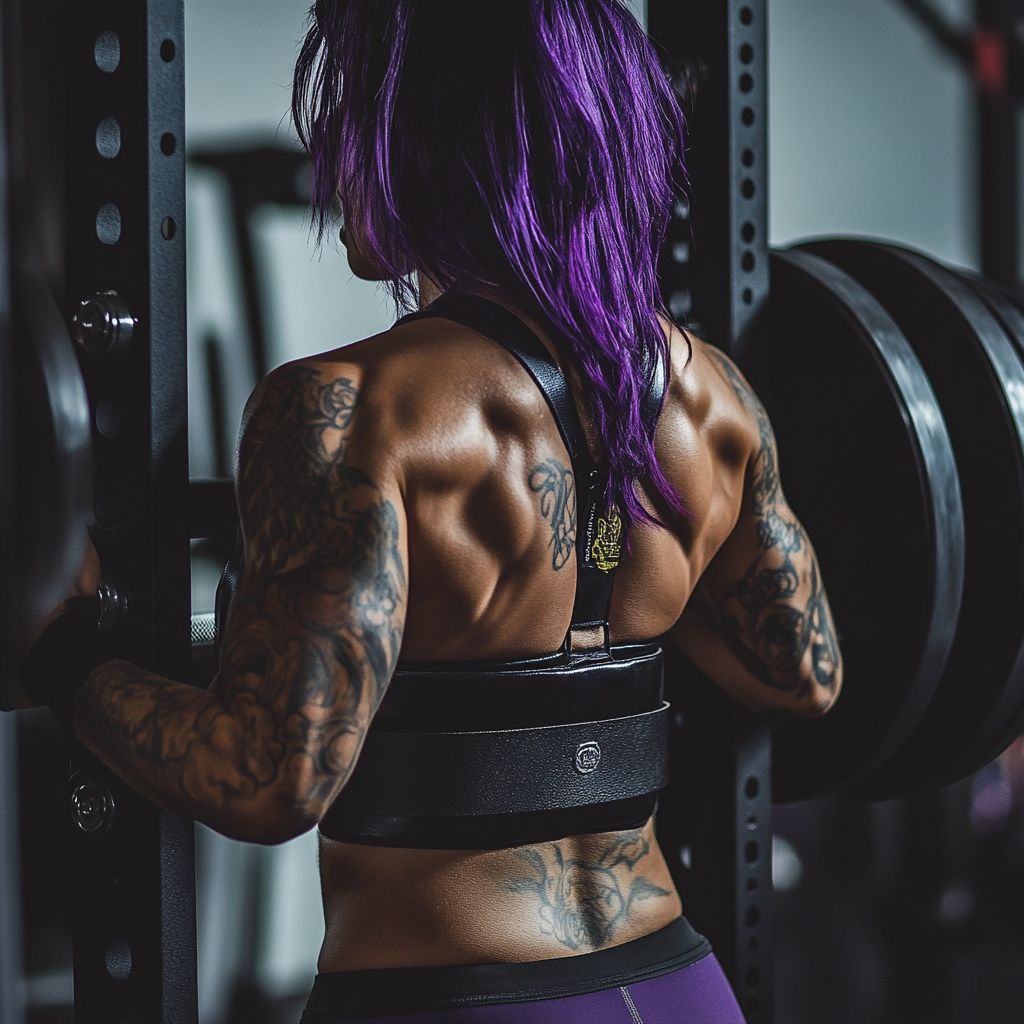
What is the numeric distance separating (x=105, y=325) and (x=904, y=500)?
819mm

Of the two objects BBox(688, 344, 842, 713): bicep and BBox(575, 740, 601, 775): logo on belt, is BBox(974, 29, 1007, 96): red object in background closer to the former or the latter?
BBox(688, 344, 842, 713): bicep

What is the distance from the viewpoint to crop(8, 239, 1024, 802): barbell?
49.9 inches

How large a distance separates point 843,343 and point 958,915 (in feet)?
7.32

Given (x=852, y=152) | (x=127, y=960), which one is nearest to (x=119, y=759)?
(x=127, y=960)

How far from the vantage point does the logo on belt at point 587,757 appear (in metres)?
0.95

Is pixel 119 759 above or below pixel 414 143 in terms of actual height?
below

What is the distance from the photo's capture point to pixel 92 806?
→ 3.20ft

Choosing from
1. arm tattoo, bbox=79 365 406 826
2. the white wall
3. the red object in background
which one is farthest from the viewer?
the red object in background

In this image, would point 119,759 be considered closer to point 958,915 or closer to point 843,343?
point 843,343

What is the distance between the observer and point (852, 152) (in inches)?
120

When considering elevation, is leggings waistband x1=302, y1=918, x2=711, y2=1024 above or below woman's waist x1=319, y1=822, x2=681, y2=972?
below

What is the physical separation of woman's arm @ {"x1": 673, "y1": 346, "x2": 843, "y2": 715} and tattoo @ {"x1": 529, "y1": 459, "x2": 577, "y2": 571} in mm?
245

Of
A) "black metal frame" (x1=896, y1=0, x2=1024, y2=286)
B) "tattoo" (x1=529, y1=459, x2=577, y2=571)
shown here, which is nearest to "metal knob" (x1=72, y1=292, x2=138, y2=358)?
"tattoo" (x1=529, y1=459, x2=577, y2=571)

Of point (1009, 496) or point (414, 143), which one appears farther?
point (1009, 496)
